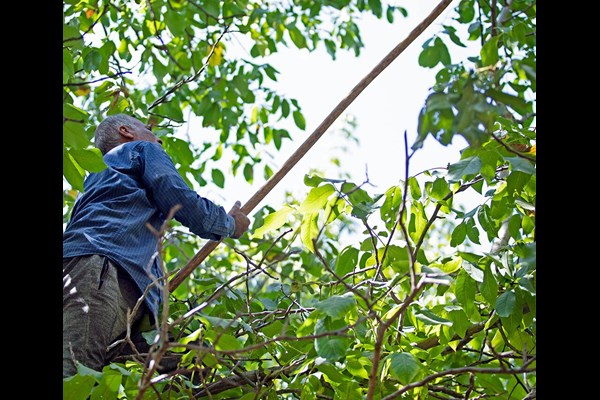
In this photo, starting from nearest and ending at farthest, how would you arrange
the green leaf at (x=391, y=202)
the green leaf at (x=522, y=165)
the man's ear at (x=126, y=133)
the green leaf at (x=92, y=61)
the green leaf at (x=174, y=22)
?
the green leaf at (x=522, y=165), the green leaf at (x=391, y=202), the green leaf at (x=92, y=61), the man's ear at (x=126, y=133), the green leaf at (x=174, y=22)

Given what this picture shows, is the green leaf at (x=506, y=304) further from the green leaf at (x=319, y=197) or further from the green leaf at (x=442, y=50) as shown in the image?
the green leaf at (x=442, y=50)

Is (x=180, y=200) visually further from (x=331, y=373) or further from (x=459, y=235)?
(x=331, y=373)

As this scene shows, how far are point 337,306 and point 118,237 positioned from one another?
44.1 inches

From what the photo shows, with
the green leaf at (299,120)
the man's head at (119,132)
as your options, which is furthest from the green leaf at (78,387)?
the green leaf at (299,120)

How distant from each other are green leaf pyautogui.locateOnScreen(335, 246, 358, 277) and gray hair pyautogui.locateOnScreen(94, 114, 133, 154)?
4.01ft

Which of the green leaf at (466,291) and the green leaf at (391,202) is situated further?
the green leaf at (391,202)

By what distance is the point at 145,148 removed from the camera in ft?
9.52

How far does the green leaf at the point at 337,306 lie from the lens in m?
1.72

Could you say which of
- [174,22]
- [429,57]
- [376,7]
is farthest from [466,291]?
[376,7]

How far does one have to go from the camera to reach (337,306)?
68.7 inches

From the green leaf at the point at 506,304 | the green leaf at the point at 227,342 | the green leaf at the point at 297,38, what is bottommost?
the green leaf at the point at 227,342
